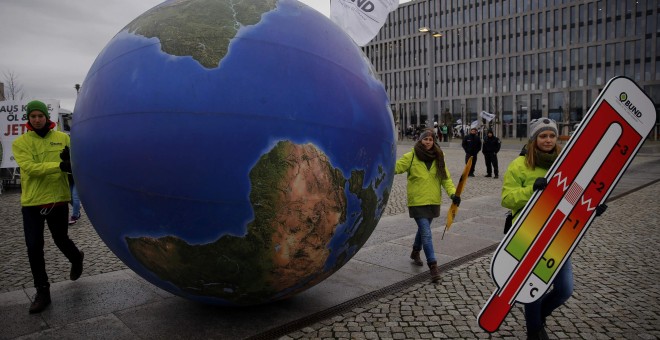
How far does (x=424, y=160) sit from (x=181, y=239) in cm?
319

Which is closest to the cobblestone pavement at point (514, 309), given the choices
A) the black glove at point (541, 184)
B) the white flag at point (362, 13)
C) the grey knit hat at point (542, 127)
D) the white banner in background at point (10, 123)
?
the black glove at point (541, 184)

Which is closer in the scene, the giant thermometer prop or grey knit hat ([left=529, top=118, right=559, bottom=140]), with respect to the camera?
the giant thermometer prop

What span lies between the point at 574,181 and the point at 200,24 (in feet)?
9.28

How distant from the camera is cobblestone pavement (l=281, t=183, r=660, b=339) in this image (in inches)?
152

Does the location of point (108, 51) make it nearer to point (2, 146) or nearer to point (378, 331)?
point (378, 331)

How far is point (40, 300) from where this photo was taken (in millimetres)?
4359

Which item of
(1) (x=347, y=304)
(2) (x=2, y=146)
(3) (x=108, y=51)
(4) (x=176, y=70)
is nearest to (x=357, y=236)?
(1) (x=347, y=304)

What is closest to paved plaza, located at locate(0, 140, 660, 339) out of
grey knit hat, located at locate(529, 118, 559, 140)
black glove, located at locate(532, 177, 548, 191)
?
black glove, located at locate(532, 177, 548, 191)

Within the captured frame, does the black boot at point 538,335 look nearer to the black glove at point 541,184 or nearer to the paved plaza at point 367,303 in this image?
the paved plaza at point 367,303

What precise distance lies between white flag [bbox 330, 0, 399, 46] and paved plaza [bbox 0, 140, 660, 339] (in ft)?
20.4

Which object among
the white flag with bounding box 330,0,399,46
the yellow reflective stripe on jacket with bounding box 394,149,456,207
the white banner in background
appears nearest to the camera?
the yellow reflective stripe on jacket with bounding box 394,149,456,207

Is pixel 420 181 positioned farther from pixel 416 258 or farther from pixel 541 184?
pixel 541 184

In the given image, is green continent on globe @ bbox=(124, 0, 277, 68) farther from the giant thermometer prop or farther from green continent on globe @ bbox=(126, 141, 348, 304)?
the giant thermometer prop

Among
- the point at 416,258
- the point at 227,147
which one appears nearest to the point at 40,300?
the point at 227,147
